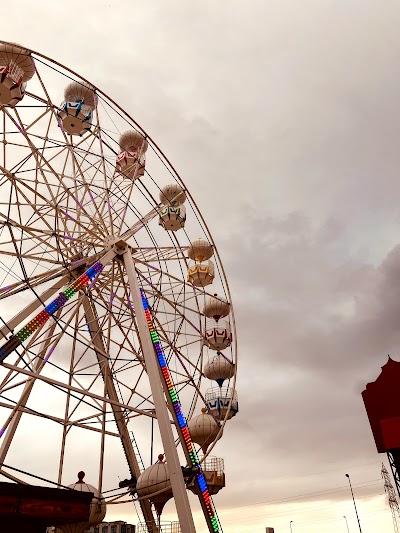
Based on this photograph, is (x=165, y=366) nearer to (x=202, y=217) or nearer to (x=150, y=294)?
(x=150, y=294)

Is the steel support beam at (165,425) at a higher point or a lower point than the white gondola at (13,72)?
lower

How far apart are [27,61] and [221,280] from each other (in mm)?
10811

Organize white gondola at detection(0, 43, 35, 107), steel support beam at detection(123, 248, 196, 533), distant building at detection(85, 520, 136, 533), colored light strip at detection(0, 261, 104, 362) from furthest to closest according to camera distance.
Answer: distant building at detection(85, 520, 136, 533), white gondola at detection(0, 43, 35, 107), colored light strip at detection(0, 261, 104, 362), steel support beam at detection(123, 248, 196, 533)

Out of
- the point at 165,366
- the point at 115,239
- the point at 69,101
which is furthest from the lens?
the point at 69,101

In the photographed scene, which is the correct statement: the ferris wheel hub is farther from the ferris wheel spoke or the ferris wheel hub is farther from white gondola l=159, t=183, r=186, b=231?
white gondola l=159, t=183, r=186, b=231

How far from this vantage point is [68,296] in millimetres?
13758

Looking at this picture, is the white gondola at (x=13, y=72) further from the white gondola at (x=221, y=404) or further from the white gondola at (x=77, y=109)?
the white gondola at (x=221, y=404)

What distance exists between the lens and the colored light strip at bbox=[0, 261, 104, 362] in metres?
11.9

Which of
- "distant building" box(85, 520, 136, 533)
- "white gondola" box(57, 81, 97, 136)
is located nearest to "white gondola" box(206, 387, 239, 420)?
"white gondola" box(57, 81, 97, 136)

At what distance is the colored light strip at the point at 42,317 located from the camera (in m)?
11.9

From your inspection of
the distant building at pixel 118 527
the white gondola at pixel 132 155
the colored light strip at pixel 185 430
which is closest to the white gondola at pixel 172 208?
the white gondola at pixel 132 155

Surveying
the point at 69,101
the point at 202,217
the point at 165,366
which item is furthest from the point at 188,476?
the point at 69,101

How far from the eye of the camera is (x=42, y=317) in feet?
42.7

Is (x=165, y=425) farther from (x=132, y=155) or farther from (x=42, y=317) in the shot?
(x=132, y=155)
